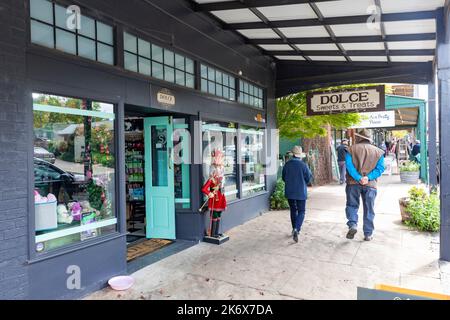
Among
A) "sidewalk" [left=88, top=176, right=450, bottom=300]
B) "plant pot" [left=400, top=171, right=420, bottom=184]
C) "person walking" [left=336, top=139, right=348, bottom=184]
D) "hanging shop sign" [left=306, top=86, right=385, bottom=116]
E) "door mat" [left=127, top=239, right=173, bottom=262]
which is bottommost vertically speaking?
"sidewalk" [left=88, top=176, right=450, bottom=300]

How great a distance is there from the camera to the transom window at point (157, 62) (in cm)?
507

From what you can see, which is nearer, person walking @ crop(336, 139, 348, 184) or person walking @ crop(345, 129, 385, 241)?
person walking @ crop(345, 129, 385, 241)

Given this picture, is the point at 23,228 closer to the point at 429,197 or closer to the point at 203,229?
the point at 203,229

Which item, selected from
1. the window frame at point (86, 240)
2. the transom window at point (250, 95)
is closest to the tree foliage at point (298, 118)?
the transom window at point (250, 95)

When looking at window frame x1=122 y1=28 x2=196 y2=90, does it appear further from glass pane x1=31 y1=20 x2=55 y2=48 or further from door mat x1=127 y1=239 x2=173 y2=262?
door mat x1=127 y1=239 x2=173 y2=262

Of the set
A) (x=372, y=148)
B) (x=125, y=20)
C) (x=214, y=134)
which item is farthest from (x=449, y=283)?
(x=125, y=20)

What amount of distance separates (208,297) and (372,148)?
4012 mm

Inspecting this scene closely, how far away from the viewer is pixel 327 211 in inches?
370

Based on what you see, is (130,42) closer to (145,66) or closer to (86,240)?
(145,66)

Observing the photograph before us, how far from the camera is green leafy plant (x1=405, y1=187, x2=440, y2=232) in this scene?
7.06m

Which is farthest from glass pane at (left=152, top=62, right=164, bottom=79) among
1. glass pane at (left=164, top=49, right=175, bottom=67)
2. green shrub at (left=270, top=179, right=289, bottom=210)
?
green shrub at (left=270, top=179, right=289, bottom=210)

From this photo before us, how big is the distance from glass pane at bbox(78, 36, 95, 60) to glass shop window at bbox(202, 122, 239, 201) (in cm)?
271

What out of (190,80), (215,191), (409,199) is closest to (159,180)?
(215,191)

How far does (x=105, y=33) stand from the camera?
4.65 m
